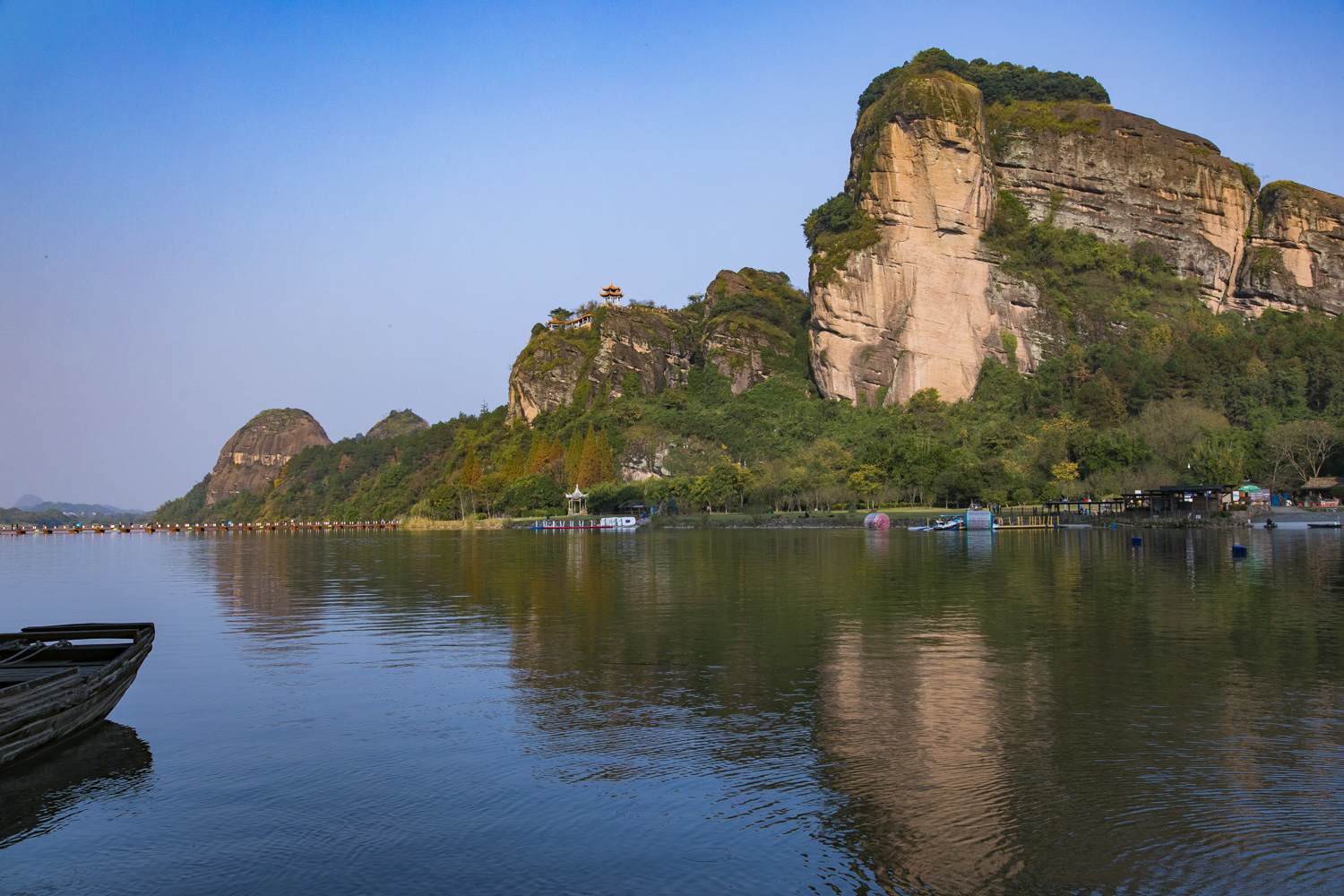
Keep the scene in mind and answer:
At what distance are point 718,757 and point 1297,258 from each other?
142909mm

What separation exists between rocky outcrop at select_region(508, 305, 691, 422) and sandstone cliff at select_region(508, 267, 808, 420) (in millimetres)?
139

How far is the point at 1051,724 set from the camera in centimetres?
1182

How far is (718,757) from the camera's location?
1067 centimetres

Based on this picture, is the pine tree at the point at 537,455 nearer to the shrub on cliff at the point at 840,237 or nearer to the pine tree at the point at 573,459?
the pine tree at the point at 573,459

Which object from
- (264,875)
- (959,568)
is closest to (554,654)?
(264,875)

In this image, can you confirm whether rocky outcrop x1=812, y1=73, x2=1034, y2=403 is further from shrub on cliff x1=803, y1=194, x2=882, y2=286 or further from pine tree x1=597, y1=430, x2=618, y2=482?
pine tree x1=597, y1=430, x2=618, y2=482

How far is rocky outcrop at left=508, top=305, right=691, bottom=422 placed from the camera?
143m

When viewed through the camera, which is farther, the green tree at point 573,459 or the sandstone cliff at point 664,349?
the sandstone cliff at point 664,349

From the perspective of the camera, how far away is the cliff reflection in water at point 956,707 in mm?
8234

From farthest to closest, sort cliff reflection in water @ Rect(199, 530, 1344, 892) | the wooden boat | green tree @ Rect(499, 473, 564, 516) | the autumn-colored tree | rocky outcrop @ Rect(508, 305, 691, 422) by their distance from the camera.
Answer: rocky outcrop @ Rect(508, 305, 691, 422)
the autumn-colored tree
green tree @ Rect(499, 473, 564, 516)
the wooden boat
cliff reflection in water @ Rect(199, 530, 1344, 892)

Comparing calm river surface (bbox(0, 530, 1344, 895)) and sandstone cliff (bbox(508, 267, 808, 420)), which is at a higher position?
sandstone cliff (bbox(508, 267, 808, 420))

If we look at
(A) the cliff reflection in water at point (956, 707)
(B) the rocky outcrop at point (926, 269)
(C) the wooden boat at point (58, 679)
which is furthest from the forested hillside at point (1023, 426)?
(C) the wooden boat at point (58, 679)

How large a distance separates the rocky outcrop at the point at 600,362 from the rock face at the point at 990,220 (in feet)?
108

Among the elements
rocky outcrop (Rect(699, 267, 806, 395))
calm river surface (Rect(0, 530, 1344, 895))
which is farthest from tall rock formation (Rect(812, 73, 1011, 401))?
calm river surface (Rect(0, 530, 1344, 895))
